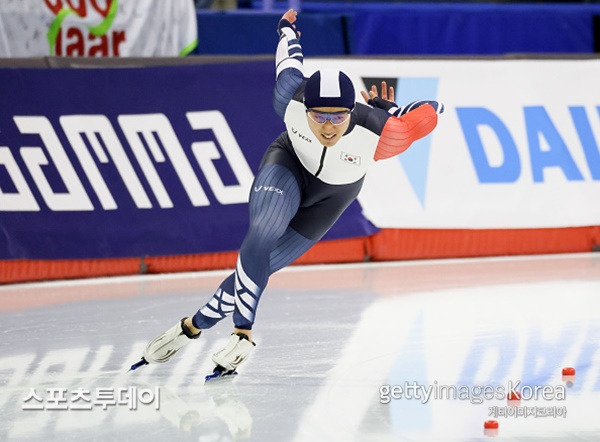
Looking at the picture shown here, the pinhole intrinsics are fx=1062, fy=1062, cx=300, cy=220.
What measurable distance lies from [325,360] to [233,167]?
318 centimetres

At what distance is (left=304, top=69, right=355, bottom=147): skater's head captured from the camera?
4426 millimetres

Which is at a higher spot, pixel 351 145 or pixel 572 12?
pixel 351 145

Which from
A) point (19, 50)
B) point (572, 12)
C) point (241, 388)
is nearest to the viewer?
point (241, 388)

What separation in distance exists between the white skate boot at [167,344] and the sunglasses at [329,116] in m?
1.12

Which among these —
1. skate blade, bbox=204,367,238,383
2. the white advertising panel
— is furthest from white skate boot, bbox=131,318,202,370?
the white advertising panel

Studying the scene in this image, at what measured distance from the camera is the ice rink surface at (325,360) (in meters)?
3.85

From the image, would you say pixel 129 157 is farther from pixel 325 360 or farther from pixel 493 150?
pixel 325 360

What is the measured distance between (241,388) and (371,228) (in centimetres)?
408

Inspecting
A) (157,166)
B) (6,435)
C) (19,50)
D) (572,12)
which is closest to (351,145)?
(6,435)

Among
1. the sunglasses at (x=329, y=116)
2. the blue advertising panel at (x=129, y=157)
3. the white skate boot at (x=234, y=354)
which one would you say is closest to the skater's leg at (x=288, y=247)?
the white skate boot at (x=234, y=354)

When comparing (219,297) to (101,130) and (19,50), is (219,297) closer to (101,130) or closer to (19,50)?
(101,130)

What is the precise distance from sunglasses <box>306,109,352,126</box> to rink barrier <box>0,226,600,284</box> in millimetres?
3734

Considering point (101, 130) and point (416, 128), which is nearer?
point (416, 128)

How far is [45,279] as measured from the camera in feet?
25.3
